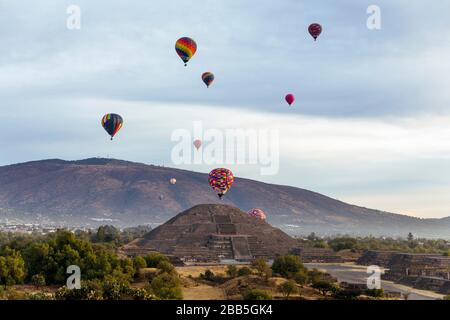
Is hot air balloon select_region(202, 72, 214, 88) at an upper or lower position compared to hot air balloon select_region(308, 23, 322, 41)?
lower

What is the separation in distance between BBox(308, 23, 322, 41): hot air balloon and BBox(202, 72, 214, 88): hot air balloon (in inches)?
1010

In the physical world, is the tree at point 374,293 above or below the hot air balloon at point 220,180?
below

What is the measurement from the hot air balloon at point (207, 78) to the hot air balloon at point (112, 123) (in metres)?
22.6

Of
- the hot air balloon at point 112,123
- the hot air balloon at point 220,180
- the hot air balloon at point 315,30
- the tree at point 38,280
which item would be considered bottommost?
the tree at point 38,280

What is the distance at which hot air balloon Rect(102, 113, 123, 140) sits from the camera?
109 metres

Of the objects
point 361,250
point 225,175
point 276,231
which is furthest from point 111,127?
point 361,250

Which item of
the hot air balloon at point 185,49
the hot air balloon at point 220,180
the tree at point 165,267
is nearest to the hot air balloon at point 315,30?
the hot air balloon at point 185,49

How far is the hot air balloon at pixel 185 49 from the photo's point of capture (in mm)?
108312

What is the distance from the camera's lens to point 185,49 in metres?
108

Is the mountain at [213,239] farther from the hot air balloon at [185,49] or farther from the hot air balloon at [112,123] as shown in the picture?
the hot air balloon at [185,49]

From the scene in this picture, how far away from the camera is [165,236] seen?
A: 14425 centimetres

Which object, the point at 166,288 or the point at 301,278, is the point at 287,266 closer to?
the point at 301,278

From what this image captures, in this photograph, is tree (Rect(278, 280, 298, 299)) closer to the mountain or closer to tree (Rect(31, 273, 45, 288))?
tree (Rect(31, 273, 45, 288))

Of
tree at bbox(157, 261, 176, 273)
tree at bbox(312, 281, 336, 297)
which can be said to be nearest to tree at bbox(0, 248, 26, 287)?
tree at bbox(157, 261, 176, 273)
